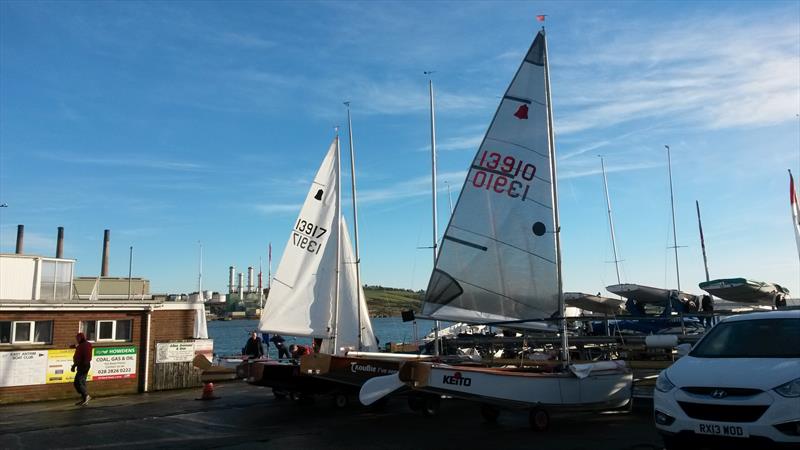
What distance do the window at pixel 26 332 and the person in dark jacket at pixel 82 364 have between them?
151cm

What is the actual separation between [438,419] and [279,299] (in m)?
6.91

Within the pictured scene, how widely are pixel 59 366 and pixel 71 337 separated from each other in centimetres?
80

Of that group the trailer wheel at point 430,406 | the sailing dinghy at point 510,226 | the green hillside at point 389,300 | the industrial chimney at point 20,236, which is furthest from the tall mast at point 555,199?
the green hillside at point 389,300

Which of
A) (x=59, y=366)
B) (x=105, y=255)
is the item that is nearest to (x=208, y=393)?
(x=59, y=366)

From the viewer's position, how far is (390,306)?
159625mm

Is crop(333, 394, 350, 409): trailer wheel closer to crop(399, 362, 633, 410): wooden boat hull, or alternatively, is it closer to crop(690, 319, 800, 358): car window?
crop(399, 362, 633, 410): wooden boat hull

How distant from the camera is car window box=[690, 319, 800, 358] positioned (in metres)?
Answer: 7.34

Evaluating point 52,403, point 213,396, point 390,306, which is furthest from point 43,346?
point 390,306

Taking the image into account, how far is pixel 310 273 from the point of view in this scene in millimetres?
17734

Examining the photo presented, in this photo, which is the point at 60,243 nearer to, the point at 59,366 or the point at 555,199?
the point at 59,366

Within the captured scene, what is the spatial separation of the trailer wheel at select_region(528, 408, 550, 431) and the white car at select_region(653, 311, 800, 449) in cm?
332

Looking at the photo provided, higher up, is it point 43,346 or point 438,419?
point 43,346

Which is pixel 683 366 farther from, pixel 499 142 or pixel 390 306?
pixel 390 306

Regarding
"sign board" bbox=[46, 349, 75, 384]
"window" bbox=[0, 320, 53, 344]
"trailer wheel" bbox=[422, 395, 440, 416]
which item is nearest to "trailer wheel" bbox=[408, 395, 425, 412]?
"trailer wheel" bbox=[422, 395, 440, 416]
